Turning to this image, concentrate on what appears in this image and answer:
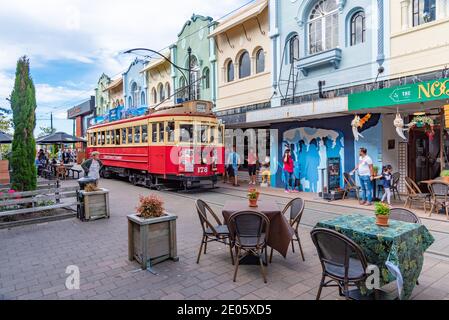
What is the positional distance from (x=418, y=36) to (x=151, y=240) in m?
9.99

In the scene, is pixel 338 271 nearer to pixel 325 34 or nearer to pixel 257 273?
pixel 257 273

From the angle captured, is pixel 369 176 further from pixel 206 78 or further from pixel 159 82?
pixel 159 82

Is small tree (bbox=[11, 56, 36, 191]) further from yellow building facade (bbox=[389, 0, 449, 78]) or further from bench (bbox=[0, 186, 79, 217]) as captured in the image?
yellow building facade (bbox=[389, 0, 449, 78])

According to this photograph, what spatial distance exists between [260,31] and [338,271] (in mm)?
13854

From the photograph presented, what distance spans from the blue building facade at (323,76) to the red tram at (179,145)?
7.51ft

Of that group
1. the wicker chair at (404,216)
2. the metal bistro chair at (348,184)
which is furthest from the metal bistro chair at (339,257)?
the metal bistro chair at (348,184)

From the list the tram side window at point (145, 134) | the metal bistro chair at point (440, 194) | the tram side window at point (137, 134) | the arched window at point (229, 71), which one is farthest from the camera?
the arched window at point (229, 71)

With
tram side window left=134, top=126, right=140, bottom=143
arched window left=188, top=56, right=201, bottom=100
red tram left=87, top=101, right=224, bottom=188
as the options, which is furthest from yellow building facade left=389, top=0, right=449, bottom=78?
arched window left=188, top=56, right=201, bottom=100

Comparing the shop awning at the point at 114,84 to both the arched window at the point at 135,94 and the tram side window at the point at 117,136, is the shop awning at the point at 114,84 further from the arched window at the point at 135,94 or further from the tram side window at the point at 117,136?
the tram side window at the point at 117,136

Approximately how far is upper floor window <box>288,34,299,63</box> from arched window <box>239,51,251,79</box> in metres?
2.91

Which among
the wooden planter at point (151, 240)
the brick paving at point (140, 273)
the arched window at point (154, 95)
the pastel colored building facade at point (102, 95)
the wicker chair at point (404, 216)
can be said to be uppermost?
the pastel colored building facade at point (102, 95)

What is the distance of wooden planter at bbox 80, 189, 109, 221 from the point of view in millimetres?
7918

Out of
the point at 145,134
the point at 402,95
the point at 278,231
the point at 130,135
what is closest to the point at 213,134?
the point at 145,134

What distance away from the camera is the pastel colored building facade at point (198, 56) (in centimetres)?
1829
